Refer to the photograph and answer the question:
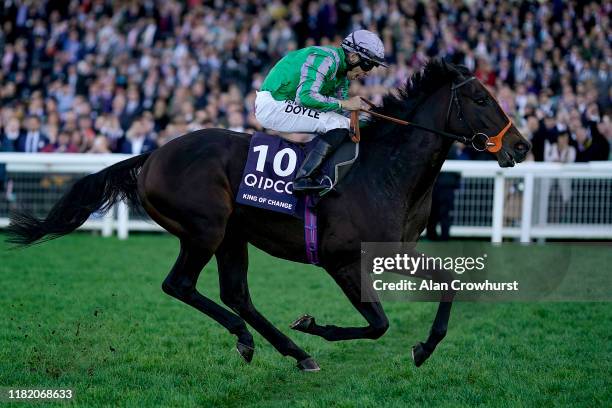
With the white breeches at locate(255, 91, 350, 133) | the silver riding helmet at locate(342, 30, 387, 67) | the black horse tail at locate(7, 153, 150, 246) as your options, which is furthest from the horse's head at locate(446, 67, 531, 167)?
the black horse tail at locate(7, 153, 150, 246)

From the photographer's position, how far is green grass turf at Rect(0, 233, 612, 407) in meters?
4.73

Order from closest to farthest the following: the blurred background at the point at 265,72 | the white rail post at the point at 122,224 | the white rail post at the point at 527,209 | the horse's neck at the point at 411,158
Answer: the horse's neck at the point at 411,158
the white rail post at the point at 527,209
the blurred background at the point at 265,72
the white rail post at the point at 122,224

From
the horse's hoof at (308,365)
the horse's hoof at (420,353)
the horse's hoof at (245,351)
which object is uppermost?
the horse's hoof at (420,353)

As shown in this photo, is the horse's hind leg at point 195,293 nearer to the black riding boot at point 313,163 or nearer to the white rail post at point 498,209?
the black riding boot at point 313,163

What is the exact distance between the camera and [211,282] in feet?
27.9

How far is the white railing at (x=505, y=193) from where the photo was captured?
10422 mm

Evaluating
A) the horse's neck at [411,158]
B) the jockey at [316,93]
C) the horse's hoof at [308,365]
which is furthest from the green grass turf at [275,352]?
the jockey at [316,93]

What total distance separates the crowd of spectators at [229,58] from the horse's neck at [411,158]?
6.35 metres

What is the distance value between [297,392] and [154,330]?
1.80 metres

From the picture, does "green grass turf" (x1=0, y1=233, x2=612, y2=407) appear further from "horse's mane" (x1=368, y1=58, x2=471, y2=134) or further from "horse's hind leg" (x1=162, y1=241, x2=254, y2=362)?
"horse's mane" (x1=368, y1=58, x2=471, y2=134)

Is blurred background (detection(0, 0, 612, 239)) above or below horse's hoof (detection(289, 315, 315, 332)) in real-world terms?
above

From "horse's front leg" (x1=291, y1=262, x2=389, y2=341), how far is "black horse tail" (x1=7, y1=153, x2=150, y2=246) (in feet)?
4.78

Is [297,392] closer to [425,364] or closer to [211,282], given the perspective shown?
[425,364]

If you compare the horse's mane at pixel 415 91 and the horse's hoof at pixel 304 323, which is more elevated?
the horse's mane at pixel 415 91
